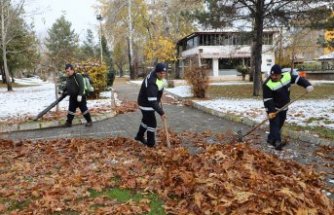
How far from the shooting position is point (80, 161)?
23.5ft

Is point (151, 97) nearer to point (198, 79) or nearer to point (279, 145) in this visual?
point (279, 145)

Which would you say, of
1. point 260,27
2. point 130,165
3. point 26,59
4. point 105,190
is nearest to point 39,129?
point 130,165

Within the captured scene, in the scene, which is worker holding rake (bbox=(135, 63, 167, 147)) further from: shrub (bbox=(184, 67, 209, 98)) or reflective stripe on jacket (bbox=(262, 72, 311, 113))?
shrub (bbox=(184, 67, 209, 98))

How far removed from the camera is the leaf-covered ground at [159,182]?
15.5 feet

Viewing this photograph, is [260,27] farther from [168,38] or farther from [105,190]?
[168,38]

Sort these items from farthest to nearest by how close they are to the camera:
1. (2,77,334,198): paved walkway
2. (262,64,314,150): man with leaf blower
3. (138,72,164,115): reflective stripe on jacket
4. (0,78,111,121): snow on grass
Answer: (0,78,111,121): snow on grass → (262,64,314,150): man with leaf blower → (138,72,164,115): reflective stripe on jacket → (2,77,334,198): paved walkway

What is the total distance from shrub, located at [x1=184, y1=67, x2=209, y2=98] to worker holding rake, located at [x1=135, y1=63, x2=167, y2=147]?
10.6m

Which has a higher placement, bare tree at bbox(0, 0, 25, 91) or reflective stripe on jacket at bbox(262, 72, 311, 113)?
bare tree at bbox(0, 0, 25, 91)

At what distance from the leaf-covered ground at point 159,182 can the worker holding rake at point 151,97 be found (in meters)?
0.43

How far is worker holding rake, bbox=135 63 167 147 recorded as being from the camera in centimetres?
760

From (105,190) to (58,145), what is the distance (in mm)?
3505

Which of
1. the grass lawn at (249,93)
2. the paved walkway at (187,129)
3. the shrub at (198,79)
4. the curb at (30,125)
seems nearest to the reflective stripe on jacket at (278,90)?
the paved walkway at (187,129)

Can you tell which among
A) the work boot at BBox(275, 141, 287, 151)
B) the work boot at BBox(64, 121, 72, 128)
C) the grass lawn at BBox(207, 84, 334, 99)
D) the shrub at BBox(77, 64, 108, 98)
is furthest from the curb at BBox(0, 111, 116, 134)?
the grass lawn at BBox(207, 84, 334, 99)

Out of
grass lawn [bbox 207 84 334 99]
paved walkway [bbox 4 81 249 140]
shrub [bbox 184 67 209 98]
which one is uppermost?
shrub [bbox 184 67 209 98]
